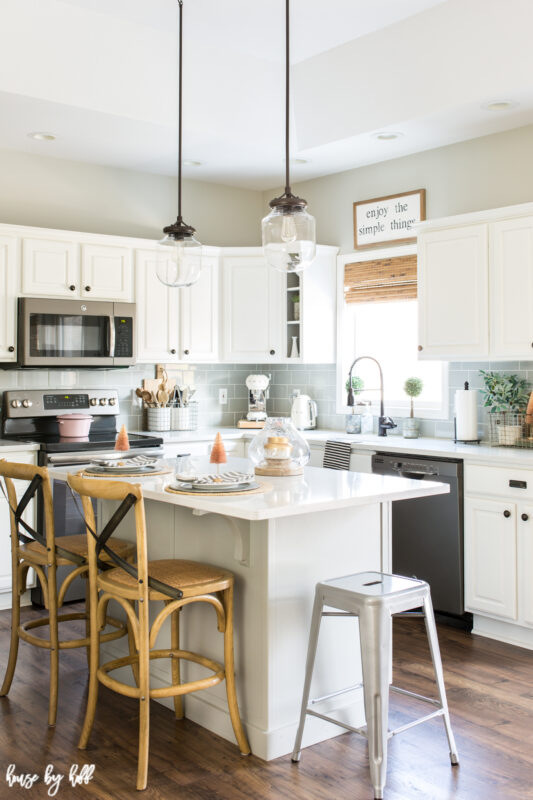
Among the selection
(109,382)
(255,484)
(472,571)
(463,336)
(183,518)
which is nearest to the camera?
(255,484)

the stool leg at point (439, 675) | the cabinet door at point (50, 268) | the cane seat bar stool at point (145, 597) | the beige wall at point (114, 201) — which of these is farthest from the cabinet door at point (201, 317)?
the stool leg at point (439, 675)

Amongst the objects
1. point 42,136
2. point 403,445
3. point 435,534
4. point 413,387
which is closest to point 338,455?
point 403,445

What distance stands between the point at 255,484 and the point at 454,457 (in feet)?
5.19

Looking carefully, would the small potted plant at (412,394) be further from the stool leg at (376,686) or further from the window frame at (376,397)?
the stool leg at (376,686)

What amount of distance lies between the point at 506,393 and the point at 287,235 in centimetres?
214

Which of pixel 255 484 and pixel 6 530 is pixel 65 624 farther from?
pixel 255 484

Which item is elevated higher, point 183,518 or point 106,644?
point 183,518

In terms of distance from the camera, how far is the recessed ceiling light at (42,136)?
4.62m

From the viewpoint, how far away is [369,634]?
7.89ft

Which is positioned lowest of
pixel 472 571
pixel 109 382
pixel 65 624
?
pixel 65 624

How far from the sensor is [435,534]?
13.6ft

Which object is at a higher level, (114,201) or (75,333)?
(114,201)

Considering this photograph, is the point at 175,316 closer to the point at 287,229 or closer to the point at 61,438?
the point at 61,438

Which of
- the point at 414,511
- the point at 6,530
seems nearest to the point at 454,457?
the point at 414,511
